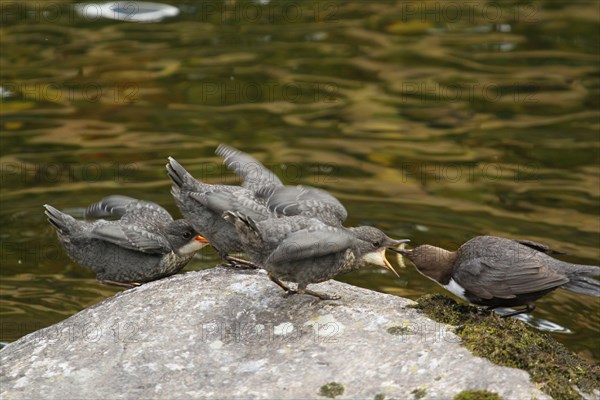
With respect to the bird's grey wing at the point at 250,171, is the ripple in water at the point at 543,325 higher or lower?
lower

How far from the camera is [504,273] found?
5773 millimetres

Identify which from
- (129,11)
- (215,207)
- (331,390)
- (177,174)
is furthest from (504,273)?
(129,11)

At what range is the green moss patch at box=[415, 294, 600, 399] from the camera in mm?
4941

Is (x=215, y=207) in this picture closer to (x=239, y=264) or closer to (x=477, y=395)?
(x=239, y=264)

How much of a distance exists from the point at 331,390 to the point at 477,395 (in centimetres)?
70

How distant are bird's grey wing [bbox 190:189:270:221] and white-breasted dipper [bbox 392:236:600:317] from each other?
925 mm

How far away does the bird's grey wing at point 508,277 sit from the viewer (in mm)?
5719

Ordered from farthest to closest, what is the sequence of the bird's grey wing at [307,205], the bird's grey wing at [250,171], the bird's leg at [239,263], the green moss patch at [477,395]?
the bird's grey wing at [250,171]
the bird's leg at [239,263]
the bird's grey wing at [307,205]
the green moss patch at [477,395]

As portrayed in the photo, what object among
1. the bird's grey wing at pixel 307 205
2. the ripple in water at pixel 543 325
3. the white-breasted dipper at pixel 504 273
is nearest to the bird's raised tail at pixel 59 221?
the bird's grey wing at pixel 307 205

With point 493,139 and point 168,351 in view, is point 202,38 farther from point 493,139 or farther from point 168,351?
point 168,351

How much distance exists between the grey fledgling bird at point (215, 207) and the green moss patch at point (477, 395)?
2038mm

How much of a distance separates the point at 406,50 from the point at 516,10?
2.23 meters

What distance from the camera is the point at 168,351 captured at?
5316 millimetres

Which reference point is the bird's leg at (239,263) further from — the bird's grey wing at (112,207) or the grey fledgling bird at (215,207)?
the bird's grey wing at (112,207)
